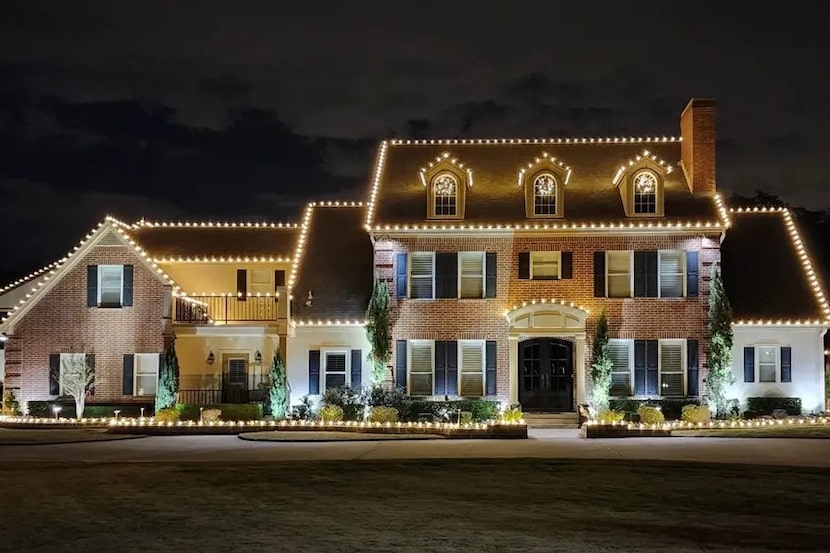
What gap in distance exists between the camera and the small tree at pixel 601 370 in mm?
33188

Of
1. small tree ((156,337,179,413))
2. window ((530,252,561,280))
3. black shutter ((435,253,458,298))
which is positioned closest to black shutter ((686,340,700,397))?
window ((530,252,561,280))

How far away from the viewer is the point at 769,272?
120 feet

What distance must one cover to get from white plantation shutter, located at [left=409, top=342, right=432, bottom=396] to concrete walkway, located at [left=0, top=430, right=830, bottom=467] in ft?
23.5

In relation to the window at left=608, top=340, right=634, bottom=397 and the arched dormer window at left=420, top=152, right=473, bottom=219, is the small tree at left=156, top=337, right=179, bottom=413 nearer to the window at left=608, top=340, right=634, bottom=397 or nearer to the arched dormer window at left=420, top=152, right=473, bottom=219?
the arched dormer window at left=420, top=152, right=473, bottom=219

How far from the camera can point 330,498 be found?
15781 millimetres

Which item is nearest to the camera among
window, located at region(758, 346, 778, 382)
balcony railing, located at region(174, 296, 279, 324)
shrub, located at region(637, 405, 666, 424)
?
shrub, located at region(637, 405, 666, 424)

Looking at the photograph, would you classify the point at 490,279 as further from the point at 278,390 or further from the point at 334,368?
the point at 278,390

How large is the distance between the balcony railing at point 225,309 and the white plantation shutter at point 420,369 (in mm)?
4937

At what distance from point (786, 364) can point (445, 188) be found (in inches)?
496

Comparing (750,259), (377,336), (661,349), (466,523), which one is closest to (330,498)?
(466,523)

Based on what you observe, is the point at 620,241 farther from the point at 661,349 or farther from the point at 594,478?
the point at 594,478

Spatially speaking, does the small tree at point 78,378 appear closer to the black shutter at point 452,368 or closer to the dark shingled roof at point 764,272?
the black shutter at point 452,368

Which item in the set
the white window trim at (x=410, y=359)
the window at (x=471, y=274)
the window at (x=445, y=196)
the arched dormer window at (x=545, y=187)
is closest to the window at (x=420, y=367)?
the white window trim at (x=410, y=359)

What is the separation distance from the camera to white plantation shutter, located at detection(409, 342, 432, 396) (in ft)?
113
